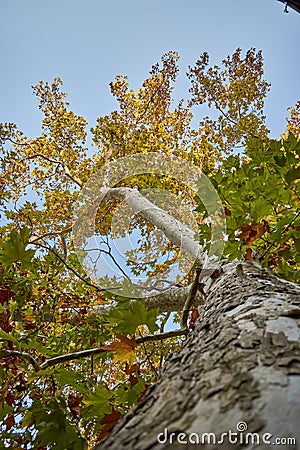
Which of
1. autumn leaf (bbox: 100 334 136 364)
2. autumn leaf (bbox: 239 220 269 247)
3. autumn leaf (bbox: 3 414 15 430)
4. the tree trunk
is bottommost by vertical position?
the tree trunk

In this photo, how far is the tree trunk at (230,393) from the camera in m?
0.47

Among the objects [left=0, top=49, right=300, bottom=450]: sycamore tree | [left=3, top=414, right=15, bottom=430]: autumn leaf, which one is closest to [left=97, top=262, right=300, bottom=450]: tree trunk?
[left=0, top=49, right=300, bottom=450]: sycamore tree

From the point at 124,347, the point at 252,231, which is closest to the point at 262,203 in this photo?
the point at 252,231

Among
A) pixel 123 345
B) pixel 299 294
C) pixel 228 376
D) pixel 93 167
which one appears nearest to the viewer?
pixel 228 376

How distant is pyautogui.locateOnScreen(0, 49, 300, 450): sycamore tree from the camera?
663 mm

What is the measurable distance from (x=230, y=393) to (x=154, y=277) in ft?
9.68

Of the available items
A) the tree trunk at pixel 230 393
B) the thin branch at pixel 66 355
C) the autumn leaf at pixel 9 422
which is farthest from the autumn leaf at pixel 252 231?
the autumn leaf at pixel 9 422

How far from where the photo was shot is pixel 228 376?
61 cm

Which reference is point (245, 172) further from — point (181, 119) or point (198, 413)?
point (181, 119)

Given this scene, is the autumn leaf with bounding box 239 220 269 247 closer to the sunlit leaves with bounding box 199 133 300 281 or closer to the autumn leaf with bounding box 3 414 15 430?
the sunlit leaves with bounding box 199 133 300 281

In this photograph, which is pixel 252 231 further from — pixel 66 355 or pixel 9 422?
pixel 9 422

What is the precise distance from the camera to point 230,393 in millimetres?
553

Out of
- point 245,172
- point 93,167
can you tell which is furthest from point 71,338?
point 93,167

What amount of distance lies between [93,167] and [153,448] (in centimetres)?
660
